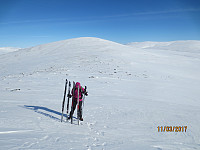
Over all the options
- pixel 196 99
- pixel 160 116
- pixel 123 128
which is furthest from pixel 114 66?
pixel 123 128

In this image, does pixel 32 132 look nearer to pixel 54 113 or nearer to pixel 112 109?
pixel 54 113

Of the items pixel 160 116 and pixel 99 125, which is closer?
pixel 99 125

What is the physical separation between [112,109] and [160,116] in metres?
2.63

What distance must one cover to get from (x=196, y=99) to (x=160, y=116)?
7.10 m

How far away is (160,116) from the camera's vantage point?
7465mm

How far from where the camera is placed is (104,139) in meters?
4.75

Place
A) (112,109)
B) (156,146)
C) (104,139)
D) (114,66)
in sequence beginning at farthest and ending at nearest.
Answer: (114,66) → (112,109) → (104,139) → (156,146)

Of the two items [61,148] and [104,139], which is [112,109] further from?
[61,148]

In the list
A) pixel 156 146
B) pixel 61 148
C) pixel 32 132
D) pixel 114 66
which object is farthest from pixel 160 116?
pixel 114 66

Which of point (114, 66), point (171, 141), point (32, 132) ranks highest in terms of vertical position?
point (114, 66)

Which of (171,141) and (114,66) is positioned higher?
(114,66)

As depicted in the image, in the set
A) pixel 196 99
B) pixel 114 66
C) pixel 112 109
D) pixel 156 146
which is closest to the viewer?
pixel 156 146

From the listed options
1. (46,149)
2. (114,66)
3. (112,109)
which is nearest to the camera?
(46,149)

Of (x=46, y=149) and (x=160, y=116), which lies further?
(x=160, y=116)
